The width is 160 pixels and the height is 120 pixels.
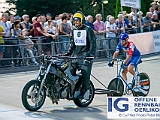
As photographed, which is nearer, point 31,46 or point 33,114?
point 33,114

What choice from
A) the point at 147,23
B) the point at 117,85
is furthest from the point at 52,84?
the point at 147,23

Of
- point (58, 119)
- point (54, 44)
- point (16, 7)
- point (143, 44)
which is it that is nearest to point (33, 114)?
point (58, 119)

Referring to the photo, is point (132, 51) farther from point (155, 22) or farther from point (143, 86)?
point (155, 22)

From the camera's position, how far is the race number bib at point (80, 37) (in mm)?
11703

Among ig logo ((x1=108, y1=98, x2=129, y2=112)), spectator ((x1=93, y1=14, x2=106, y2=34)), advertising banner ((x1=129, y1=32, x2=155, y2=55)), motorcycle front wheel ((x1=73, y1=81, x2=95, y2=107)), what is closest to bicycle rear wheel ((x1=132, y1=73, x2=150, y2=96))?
motorcycle front wheel ((x1=73, y1=81, x2=95, y2=107))

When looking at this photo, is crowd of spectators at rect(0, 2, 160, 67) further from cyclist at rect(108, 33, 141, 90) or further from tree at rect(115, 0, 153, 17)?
cyclist at rect(108, 33, 141, 90)

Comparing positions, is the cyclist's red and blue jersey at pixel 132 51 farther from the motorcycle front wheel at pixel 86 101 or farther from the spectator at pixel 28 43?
the spectator at pixel 28 43

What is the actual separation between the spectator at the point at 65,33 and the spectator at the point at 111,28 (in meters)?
1.96

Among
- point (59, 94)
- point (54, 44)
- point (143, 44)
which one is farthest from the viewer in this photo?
point (143, 44)

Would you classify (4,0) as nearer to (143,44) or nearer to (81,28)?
(143,44)

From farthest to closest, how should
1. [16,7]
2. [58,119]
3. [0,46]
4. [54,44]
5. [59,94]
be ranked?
[16,7], [54,44], [0,46], [59,94], [58,119]

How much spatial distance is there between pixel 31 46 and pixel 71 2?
13.2 metres

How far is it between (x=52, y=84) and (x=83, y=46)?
1.25 m

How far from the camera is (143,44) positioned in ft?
74.2
